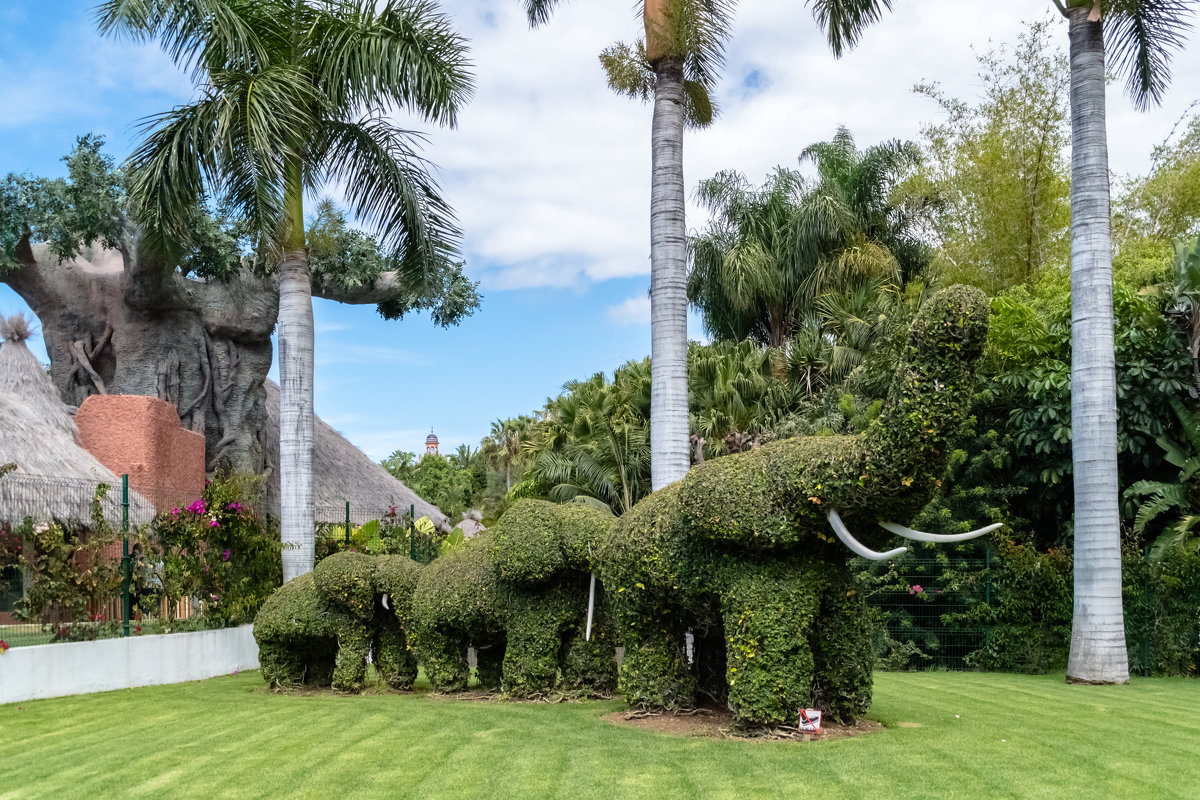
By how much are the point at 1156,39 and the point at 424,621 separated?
543 inches

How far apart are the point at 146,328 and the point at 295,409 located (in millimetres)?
15219

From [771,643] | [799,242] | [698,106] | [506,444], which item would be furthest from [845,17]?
[506,444]

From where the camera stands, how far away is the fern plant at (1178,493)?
14320 mm

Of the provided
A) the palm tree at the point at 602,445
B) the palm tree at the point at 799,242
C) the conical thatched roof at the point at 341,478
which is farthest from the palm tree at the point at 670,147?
the conical thatched roof at the point at 341,478

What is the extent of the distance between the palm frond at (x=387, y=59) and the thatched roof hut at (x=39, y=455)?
6.90 meters

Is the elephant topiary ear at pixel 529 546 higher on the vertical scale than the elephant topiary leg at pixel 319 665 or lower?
higher

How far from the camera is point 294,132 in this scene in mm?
13516

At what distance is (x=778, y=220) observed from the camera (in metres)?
32.1

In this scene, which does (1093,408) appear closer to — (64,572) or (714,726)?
(714,726)

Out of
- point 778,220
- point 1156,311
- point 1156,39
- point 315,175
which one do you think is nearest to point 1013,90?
point 1156,39

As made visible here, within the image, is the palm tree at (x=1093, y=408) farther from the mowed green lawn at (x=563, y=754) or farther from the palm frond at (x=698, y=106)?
the palm frond at (x=698, y=106)

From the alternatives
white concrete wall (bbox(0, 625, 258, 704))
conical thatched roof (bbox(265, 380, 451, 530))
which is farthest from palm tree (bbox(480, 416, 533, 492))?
white concrete wall (bbox(0, 625, 258, 704))

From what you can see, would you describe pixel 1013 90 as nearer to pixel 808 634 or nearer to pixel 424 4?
pixel 424 4

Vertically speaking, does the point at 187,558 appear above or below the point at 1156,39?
below
